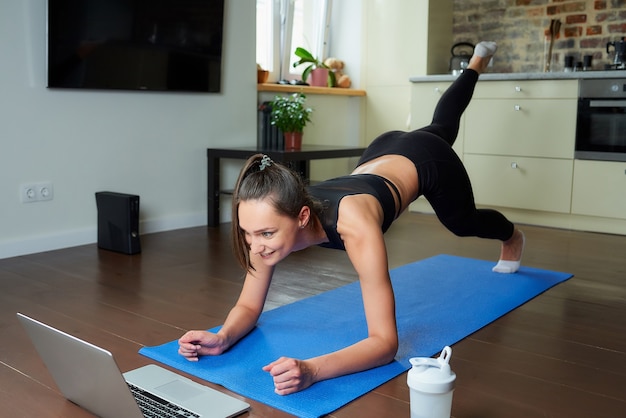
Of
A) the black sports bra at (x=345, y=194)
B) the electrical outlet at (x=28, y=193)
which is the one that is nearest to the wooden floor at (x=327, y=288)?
the electrical outlet at (x=28, y=193)

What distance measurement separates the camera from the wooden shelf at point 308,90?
188 inches

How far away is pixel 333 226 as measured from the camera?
1792mm

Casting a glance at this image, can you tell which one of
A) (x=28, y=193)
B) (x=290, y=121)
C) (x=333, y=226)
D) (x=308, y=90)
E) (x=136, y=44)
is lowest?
(x=28, y=193)

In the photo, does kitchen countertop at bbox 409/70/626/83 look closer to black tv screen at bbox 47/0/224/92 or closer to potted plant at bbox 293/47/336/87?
potted plant at bbox 293/47/336/87

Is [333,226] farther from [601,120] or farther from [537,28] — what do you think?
[537,28]

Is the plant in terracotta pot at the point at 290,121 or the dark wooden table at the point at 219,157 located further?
the plant in terracotta pot at the point at 290,121

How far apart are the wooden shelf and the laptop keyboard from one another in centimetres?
335

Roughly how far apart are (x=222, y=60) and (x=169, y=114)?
0.56 meters

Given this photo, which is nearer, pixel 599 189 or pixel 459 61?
pixel 599 189

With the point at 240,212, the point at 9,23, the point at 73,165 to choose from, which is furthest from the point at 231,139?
the point at 240,212

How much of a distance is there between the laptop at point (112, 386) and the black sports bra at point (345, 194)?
0.52m

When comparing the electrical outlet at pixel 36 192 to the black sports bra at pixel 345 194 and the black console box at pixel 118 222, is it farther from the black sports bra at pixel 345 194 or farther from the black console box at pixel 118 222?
the black sports bra at pixel 345 194

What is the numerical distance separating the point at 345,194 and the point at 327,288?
39.4 inches

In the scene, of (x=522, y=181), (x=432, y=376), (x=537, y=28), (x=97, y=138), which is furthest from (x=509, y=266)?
(x=537, y=28)
